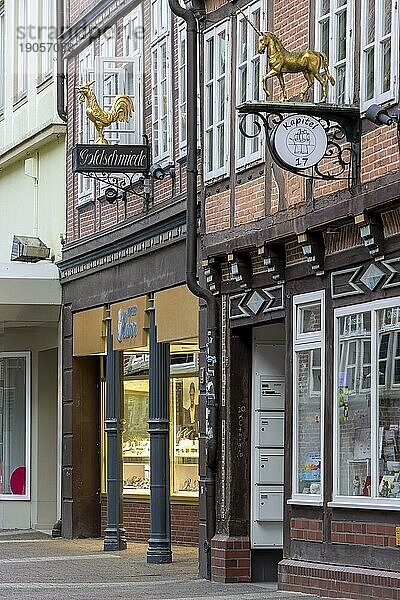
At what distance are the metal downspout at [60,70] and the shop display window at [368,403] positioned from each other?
11834 millimetres

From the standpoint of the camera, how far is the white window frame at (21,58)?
29953 millimetres

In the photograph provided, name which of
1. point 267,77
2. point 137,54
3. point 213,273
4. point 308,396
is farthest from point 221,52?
point 308,396

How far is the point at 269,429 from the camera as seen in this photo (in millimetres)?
18812

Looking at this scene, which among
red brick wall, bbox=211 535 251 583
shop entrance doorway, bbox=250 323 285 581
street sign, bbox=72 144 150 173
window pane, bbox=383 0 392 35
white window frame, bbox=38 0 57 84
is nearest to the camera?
window pane, bbox=383 0 392 35

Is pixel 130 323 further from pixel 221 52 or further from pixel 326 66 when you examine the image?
pixel 326 66

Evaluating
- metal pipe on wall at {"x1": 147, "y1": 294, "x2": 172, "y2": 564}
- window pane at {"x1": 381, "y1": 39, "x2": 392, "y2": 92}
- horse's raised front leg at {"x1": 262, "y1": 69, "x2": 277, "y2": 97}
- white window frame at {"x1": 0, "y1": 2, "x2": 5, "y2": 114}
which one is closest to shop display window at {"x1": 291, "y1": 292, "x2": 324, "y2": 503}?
horse's raised front leg at {"x1": 262, "y1": 69, "x2": 277, "y2": 97}

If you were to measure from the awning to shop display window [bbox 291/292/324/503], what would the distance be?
33.3 ft

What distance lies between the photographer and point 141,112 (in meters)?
22.7

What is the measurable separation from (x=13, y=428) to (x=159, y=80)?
9958 mm

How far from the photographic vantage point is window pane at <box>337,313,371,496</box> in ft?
50.8

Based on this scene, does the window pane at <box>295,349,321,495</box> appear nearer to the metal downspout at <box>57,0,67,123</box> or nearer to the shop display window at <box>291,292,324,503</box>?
the shop display window at <box>291,292,324,503</box>

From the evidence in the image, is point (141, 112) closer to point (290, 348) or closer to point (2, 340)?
point (290, 348)

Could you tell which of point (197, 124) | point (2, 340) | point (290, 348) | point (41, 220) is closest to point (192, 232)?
point (197, 124)

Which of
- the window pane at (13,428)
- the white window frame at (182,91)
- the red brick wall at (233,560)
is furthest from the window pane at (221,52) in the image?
the window pane at (13,428)
